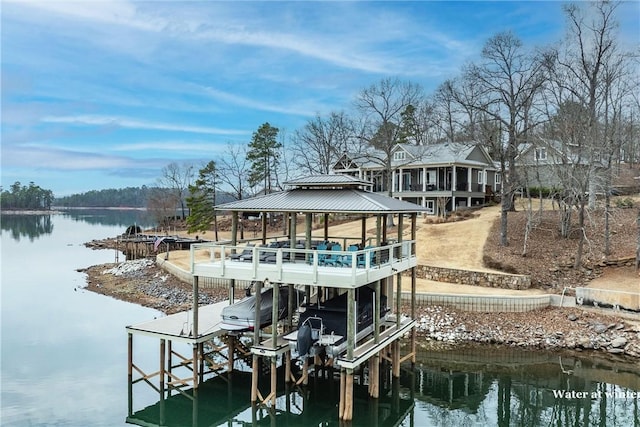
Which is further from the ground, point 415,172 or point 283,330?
point 415,172

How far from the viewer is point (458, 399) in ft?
50.2

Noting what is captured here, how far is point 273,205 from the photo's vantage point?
14391mm

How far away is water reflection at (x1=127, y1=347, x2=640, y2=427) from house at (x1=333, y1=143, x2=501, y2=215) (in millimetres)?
23310

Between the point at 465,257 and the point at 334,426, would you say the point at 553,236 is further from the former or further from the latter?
the point at 334,426

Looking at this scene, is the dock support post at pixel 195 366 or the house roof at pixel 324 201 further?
the dock support post at pixel 195 366

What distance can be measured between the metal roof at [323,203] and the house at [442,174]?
25.4 meters

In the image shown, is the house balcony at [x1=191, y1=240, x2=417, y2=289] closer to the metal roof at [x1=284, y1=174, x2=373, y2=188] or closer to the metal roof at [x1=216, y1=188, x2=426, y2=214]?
the metal roof at [x1=216, y1=188, x2=426, y2=214]

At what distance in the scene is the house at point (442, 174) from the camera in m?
41.5

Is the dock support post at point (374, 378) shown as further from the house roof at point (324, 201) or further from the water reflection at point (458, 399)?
the house roof at point (324, 201)

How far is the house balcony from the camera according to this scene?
12523mm

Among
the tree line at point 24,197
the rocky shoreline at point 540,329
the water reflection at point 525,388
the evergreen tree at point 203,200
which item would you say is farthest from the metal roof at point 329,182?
the tree line at point 24,197

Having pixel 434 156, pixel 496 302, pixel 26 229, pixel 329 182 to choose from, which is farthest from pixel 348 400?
pixel 26 229

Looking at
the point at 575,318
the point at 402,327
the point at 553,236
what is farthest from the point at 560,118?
the point at 402,327

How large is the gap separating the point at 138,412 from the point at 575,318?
17.0m
